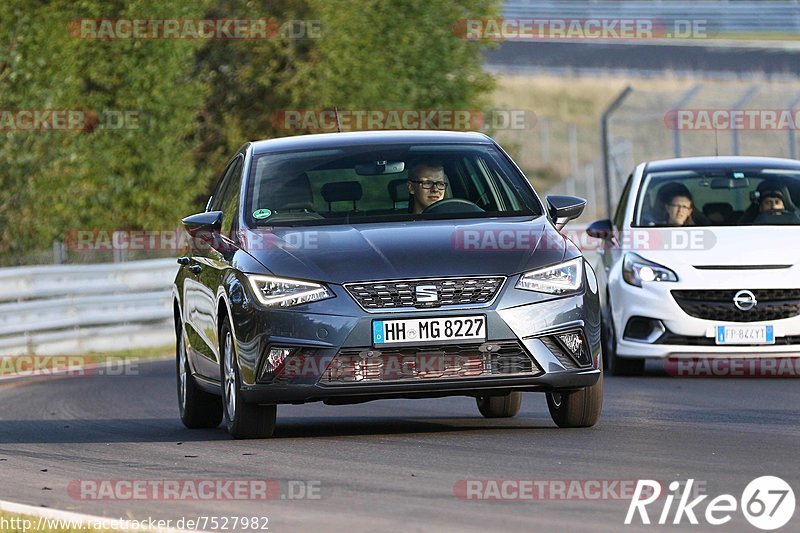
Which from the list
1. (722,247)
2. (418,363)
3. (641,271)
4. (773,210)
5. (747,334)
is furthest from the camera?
(773,210)

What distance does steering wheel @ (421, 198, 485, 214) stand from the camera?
1071cm

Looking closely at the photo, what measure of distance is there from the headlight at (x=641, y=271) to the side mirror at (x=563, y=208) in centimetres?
390

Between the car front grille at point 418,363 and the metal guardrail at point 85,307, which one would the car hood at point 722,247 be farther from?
the metal guardrail at point 85,307

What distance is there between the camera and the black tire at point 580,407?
10336mm

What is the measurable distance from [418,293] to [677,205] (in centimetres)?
624

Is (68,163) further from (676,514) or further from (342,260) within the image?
(676,514)

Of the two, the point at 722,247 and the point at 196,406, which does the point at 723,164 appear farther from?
the point at 196,406

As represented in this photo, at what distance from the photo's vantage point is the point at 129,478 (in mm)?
9031

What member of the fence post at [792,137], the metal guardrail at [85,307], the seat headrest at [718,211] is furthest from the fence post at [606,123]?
the seat headrest at [718,211]

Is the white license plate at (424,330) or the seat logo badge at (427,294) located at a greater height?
the seat logo badge at (427,294)

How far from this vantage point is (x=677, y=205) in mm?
15461

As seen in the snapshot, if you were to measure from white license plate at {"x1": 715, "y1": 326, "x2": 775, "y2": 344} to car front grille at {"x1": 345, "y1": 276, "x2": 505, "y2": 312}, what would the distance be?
5.26 m

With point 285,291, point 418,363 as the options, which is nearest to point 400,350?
point 418,363

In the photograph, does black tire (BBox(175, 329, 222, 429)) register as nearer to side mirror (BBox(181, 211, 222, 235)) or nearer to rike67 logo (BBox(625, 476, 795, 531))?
side mirror (BBox(181, 211, 222, 235))
